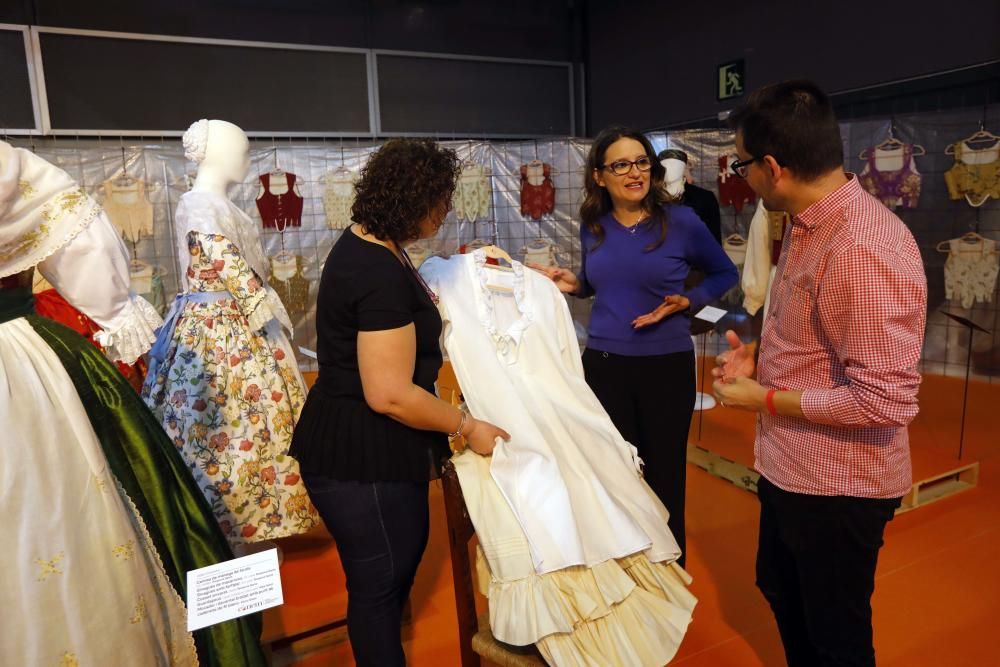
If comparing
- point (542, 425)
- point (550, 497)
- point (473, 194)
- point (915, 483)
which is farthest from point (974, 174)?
point (550, 497)

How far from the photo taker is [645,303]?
2061 mm

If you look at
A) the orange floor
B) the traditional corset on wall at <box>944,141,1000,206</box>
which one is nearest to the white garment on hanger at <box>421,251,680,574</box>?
the orange floor

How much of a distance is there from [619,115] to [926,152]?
3.19m

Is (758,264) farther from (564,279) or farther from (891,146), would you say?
(891,146)

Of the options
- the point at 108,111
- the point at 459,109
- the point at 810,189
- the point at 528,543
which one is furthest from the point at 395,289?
the point at 459,109

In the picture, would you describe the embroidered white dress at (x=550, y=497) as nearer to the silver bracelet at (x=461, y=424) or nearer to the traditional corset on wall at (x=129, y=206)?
the silver bracelet at (x=461, y=424)

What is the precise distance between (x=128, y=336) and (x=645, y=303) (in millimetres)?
1401

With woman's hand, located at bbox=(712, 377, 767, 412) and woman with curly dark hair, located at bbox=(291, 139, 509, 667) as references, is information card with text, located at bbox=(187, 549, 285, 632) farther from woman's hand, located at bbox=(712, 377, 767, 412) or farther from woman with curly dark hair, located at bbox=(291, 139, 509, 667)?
woman's hand, located at bbox=(712, 377, 767, 412)

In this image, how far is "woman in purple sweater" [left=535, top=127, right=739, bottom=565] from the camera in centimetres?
203

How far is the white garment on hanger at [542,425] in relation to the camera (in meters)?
1.49

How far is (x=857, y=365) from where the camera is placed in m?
1.16

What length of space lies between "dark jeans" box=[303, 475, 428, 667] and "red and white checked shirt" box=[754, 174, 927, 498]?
800 mm

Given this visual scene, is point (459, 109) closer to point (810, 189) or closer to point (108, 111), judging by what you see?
point (108, 111)

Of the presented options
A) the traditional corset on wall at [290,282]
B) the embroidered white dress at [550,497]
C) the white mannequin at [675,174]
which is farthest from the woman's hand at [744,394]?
the traditional corset on wall at [290,282]
